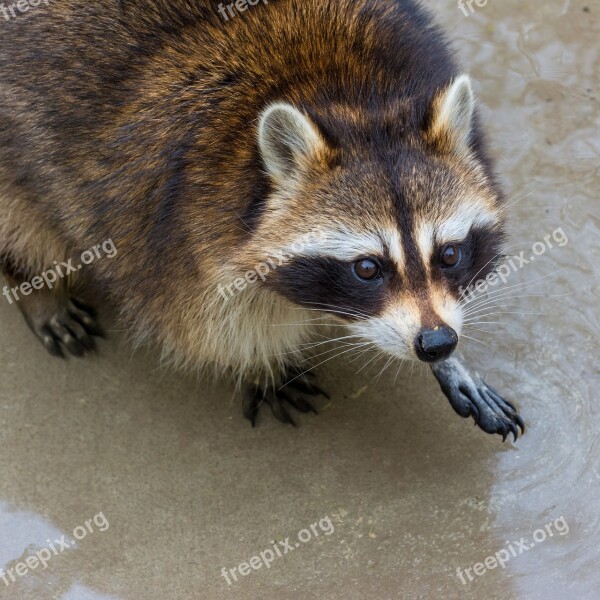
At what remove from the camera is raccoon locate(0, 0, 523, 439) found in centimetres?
418

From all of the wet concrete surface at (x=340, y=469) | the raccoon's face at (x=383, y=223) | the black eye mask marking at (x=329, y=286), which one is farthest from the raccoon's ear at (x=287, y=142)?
the wet concrete surface at (x=340, y=469)

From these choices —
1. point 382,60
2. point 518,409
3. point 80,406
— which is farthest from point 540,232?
point 80,406

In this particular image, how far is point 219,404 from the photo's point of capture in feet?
17.4

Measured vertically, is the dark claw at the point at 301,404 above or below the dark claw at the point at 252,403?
below

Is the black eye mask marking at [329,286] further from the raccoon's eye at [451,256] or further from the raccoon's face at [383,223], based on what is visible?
the raccoon's eye at [451,256]

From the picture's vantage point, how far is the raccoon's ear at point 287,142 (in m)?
4.12

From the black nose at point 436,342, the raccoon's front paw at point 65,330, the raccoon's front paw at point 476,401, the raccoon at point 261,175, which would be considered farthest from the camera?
the raccoon's front paw at point 65,330

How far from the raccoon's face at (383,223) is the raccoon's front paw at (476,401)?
707mm

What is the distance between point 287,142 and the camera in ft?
13.8

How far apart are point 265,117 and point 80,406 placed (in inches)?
74.7

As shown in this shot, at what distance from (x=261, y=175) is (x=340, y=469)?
148 centimetres

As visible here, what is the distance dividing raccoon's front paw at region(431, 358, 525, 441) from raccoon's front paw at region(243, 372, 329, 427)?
0.66 m

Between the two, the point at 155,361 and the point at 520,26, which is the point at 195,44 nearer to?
the point at 155,361

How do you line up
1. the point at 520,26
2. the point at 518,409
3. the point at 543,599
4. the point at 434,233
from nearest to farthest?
the point at 434,233
the point at 543,599
the point at 518,409
the point at 520,26
